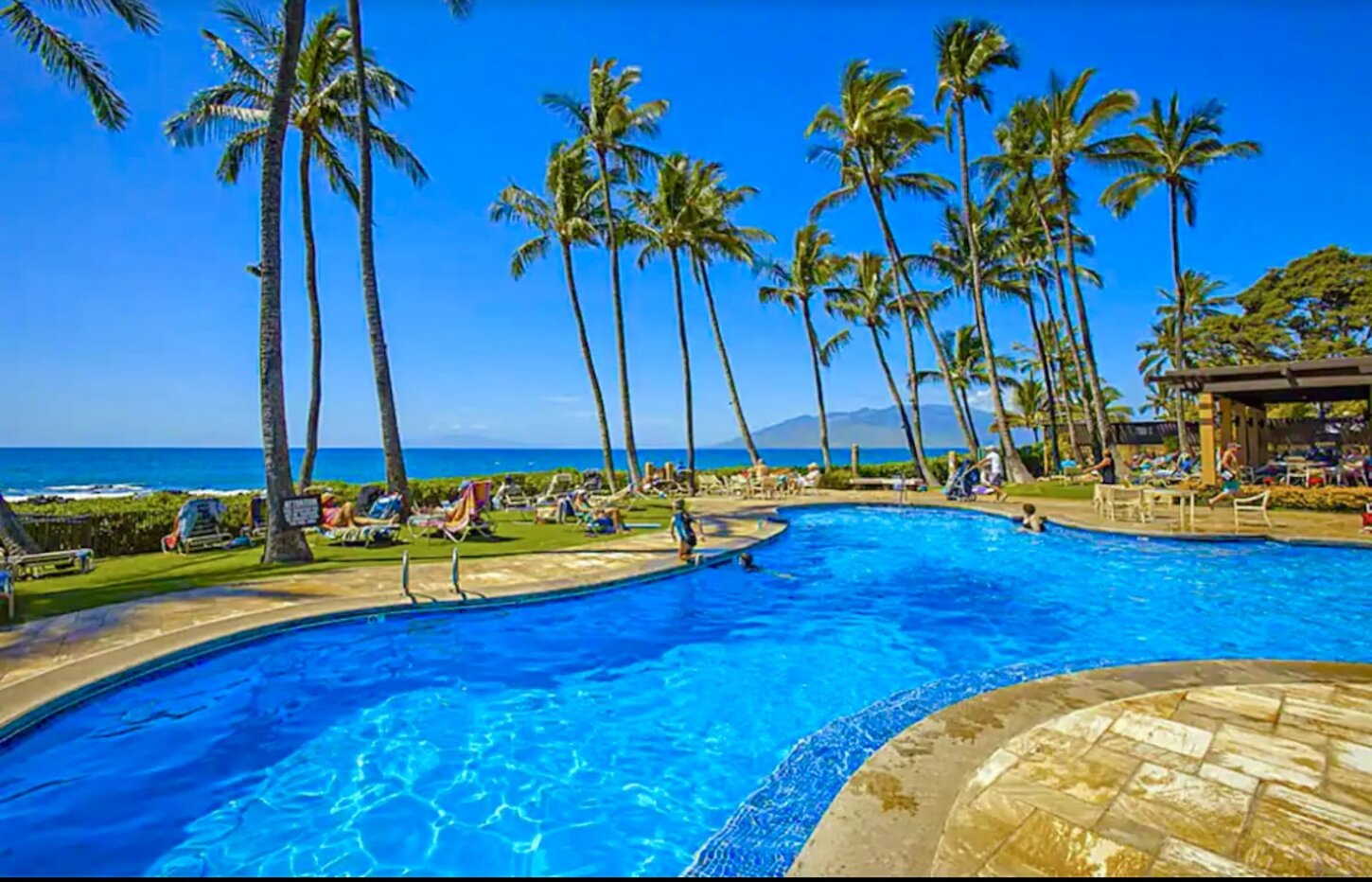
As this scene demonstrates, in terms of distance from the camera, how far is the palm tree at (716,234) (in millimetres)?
22203

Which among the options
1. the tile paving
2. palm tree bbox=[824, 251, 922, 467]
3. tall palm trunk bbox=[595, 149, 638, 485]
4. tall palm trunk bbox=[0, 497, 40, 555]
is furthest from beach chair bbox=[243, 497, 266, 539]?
palm tree bbox=[824, 251, 922, 467]

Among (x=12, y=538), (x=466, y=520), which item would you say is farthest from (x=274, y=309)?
(x=12, y=538)

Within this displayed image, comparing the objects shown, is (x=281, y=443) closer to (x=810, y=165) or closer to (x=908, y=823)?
(x=908, y=823)

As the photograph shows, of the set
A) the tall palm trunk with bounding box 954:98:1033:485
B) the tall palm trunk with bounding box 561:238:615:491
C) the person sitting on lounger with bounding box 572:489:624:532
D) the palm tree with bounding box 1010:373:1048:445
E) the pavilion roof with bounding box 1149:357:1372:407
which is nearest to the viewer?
the person sitting on lounger with bounding box 572:489:624:532

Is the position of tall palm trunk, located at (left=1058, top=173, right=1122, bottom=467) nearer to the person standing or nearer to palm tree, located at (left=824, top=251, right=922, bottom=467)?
the person standing

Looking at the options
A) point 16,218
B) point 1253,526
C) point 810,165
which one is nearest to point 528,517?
point 16,218

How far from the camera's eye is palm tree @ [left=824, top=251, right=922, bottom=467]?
26594mm

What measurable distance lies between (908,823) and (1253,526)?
13681 mm

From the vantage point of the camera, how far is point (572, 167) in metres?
19.5

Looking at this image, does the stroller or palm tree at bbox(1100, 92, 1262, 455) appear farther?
palm tree at bbox(1100, 92, 1262, 455)

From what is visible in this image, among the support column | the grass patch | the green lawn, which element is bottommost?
the grass patch

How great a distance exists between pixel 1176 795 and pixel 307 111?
64.2ft

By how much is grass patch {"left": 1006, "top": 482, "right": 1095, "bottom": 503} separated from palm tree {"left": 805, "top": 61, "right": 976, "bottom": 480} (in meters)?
3.57

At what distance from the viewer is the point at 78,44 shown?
35.2ft
